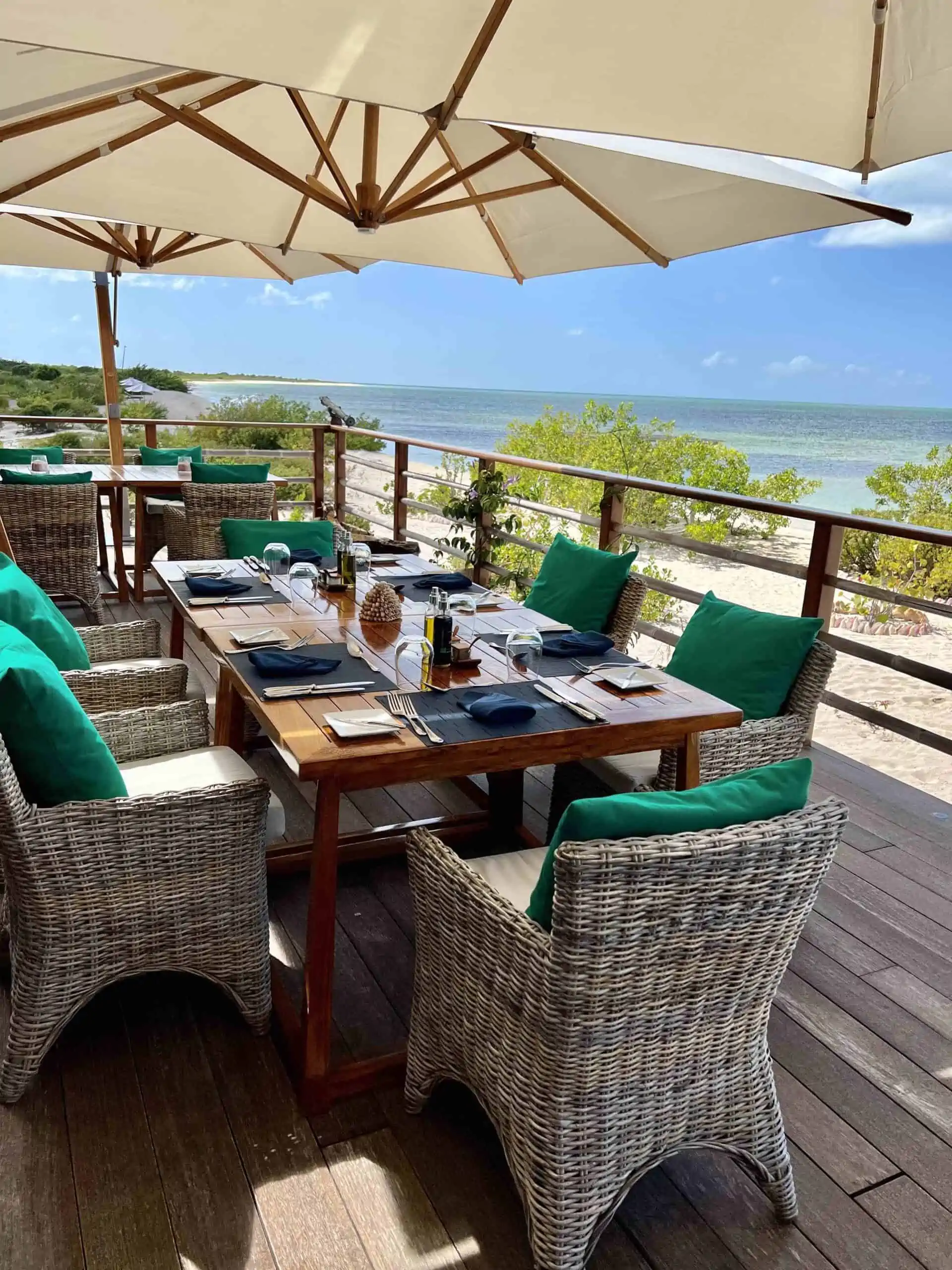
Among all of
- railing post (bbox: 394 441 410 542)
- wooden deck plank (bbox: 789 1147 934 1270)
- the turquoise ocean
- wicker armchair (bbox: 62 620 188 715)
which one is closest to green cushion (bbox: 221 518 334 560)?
wicker armchair (bbox: 62 620 188 715)

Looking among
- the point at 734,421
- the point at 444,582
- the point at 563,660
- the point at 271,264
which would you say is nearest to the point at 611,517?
the point at 444,582

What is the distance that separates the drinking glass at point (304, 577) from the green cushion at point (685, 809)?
179cm

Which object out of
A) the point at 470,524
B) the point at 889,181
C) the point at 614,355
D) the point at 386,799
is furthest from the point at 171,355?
the point at 386,799

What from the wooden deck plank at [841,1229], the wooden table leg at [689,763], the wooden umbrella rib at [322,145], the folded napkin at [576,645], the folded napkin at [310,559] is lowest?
the wooden deck plank at [841,1229]

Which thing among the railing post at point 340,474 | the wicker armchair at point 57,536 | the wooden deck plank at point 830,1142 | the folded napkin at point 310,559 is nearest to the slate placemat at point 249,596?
the folded napkin at point 310,559

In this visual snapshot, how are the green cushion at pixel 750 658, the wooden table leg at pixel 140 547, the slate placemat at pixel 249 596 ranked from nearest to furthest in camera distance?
the green cushion at pixel 750 658, the slate placemat at pixel 249 596, the wooden table leg at pixel 140 547

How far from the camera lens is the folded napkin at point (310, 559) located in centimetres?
344

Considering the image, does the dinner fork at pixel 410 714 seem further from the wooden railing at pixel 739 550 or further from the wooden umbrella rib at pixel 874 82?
the wooden umbrella rib at pixel 874 82

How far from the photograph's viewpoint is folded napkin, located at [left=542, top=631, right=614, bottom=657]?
257cm

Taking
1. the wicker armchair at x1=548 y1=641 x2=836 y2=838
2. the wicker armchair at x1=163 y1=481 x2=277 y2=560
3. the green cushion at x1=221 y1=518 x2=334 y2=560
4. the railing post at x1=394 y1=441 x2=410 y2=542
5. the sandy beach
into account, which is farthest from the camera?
the sandy beach

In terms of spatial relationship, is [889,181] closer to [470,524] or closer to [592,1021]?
[470,524]

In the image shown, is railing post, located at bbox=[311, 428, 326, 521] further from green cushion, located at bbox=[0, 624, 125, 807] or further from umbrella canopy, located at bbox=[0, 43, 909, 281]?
green cushion, located at bbox=[0, 624, 125, 807]

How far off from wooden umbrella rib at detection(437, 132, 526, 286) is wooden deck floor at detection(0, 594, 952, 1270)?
2774 millimetres

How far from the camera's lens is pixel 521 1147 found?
1.51 meters
